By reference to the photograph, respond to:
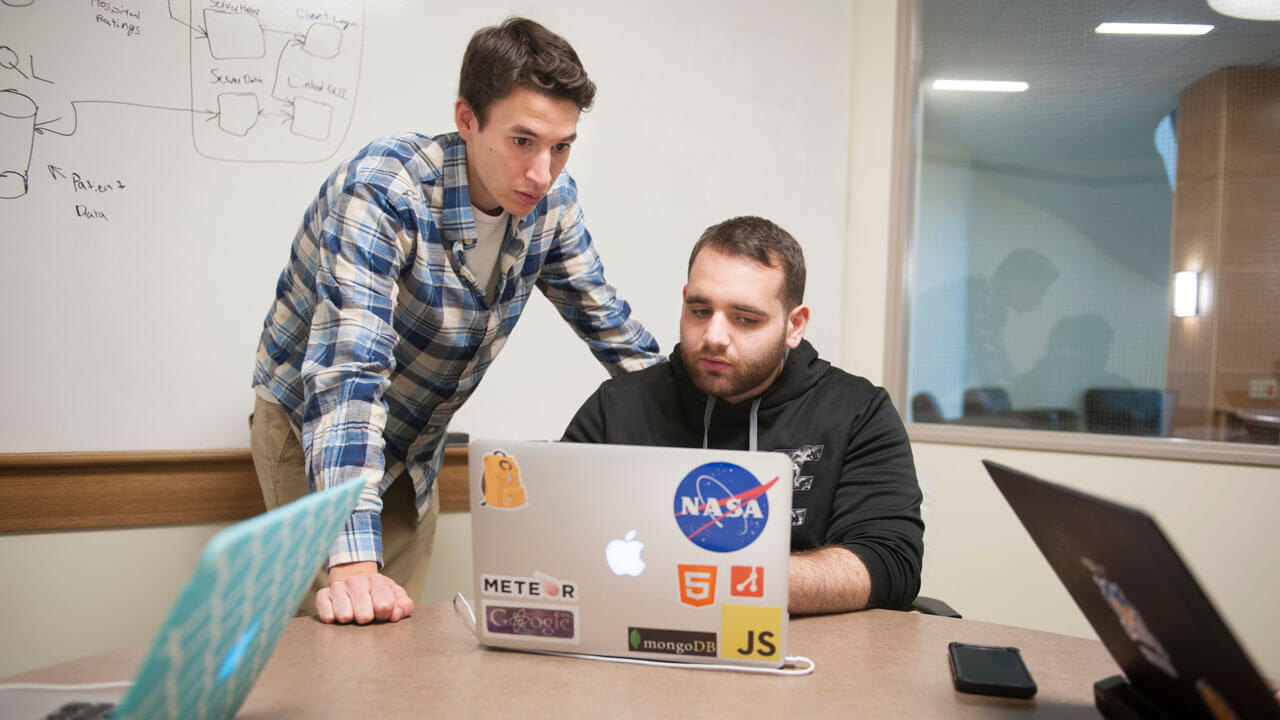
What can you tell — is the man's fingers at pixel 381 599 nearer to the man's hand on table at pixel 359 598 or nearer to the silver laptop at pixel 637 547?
the man's hand on table at pixel 359 598

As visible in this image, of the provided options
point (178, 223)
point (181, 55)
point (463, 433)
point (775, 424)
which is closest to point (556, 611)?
point (775, 424)

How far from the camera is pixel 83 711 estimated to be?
0.77 metres

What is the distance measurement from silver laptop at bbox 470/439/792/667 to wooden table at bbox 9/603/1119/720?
4 cm

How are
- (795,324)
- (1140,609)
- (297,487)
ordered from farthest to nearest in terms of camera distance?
(297,487) < (795,324) < (1140,609)

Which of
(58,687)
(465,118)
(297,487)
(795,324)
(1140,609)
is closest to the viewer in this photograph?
(1140,609)

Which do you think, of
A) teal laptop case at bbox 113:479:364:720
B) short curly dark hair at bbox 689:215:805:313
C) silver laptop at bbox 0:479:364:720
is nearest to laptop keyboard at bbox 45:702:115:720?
silver laptop at bbox 0:479:364:720

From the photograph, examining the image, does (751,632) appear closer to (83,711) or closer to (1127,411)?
(83,711)

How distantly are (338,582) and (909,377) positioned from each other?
200cm

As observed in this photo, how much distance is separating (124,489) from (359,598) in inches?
44.4

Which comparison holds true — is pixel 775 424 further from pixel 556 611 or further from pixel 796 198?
pixel 796 198

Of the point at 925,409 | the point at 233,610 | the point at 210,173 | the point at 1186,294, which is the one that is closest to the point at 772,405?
the point at 233,610

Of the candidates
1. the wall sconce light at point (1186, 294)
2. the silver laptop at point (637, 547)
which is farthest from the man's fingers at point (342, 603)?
the wall sconce light at point (1186, 294)

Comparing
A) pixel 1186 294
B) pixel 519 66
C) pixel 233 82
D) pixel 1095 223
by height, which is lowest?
pixel 1186 294

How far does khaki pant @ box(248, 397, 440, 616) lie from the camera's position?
1.66m
